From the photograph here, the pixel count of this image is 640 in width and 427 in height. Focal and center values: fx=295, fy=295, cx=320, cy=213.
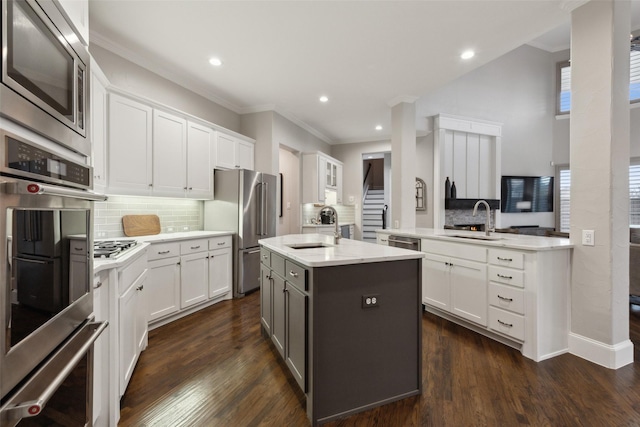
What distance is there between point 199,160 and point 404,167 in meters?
2.96

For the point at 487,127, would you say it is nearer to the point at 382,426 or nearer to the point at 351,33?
the point at 351,33

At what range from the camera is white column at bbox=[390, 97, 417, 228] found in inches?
178

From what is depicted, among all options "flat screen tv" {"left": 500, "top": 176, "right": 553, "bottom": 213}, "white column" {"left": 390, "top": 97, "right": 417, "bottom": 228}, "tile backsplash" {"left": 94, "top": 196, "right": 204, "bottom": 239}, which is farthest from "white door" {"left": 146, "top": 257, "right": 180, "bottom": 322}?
"flat screen tv" {"left": 500, "top": 176, "right": 553, "bottom": 213}

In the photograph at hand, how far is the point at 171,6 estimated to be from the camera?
2523mm

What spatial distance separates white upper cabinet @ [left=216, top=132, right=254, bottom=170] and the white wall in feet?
1.35

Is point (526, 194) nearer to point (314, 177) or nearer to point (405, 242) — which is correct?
point (314, 177)

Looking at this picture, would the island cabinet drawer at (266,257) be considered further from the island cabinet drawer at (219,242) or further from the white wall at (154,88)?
the white wall at (154,88)

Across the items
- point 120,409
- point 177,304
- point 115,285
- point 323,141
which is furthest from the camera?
point 323,141

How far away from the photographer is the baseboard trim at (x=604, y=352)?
87.7 inches

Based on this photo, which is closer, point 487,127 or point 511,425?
point 511,425

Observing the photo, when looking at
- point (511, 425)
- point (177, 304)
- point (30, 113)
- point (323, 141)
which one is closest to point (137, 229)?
point (177, 304)

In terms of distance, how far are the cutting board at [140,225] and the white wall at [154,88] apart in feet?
4.43

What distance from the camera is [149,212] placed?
141 inches

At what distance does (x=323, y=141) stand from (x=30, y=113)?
6.71m
